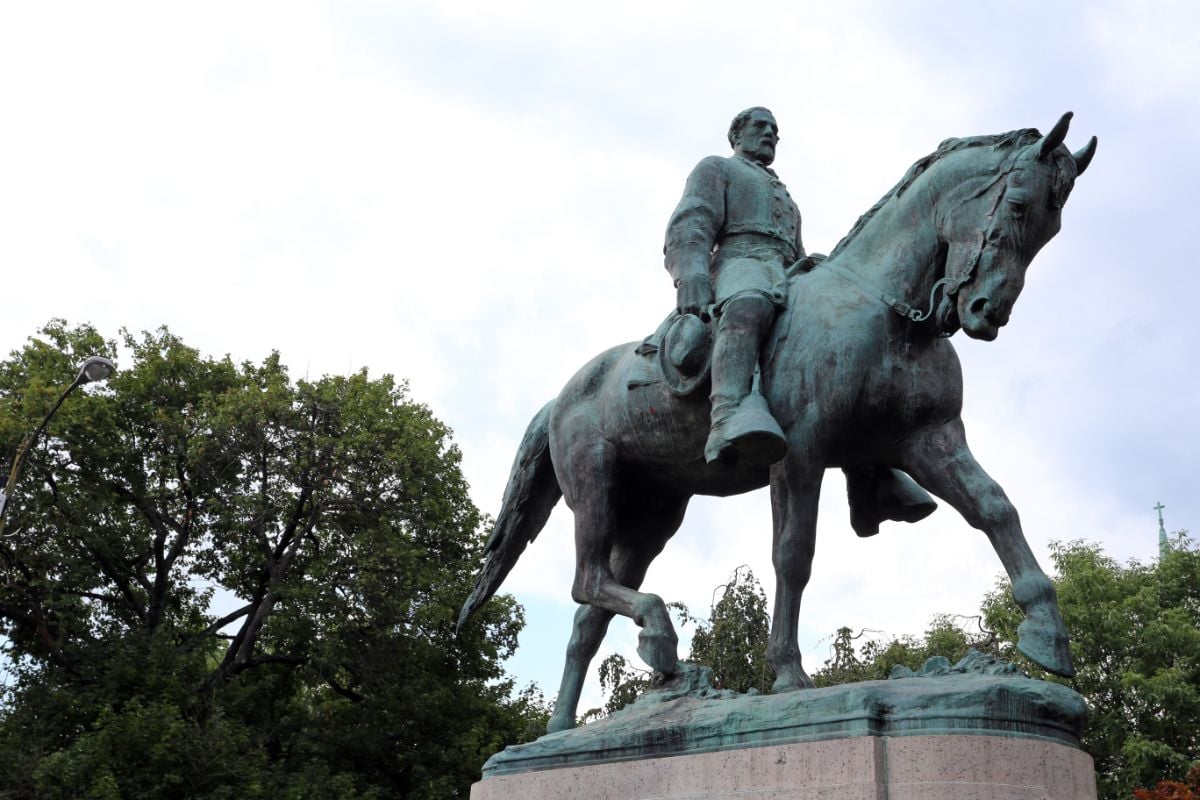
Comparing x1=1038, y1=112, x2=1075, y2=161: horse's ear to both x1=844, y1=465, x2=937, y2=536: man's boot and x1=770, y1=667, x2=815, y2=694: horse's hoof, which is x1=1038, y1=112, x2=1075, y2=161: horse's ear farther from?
x1=770, y1=667, x2=815, y2=694: horse's hoof

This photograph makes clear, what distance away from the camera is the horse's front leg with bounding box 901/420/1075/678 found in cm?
568

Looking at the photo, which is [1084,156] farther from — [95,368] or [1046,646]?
[95,368]

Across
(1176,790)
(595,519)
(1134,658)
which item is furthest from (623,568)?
(1134,658)

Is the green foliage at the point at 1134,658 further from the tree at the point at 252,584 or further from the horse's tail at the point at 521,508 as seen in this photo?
the horse's tail at the point at 521,508

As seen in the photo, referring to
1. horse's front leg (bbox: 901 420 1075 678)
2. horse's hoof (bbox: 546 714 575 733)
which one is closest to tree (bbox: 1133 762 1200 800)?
horse's hoof (bbox: 546 714 575 733)

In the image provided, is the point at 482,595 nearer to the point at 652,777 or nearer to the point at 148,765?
the point at 652,777

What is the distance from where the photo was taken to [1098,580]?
2583cm

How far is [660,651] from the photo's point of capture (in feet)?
22.2

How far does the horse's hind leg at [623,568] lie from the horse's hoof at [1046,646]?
257 cm

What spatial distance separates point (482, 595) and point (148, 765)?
13.5 meters

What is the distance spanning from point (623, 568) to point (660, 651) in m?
1.10

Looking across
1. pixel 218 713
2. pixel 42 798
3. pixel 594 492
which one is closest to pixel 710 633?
pixel 218 713

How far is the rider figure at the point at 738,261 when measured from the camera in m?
6.34

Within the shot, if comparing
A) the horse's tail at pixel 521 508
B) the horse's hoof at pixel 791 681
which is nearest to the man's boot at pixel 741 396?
the horse's hoof at pixel 791 681
